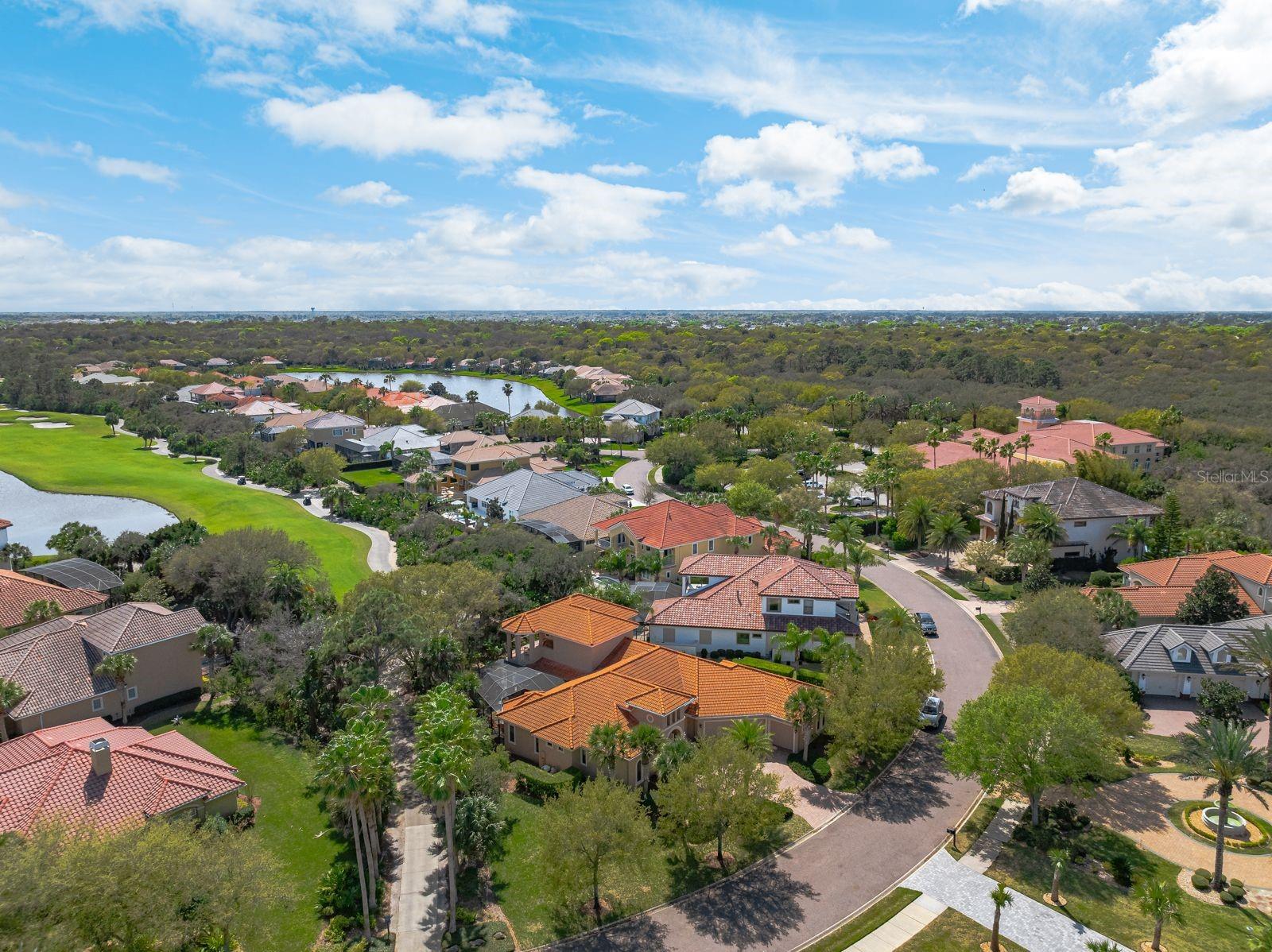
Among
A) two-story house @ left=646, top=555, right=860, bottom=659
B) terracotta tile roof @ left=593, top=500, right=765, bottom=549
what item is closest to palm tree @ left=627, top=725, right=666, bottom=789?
two-story house @ left=646, top=555, right=860, bottom=659

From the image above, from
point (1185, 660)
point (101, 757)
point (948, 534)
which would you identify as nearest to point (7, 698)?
point (101, 757)

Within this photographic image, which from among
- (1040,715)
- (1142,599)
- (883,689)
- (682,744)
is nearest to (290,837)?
(682,744)

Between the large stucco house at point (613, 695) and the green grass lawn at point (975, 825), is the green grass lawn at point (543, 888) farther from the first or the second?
the green grass lawn at point (975, 825)

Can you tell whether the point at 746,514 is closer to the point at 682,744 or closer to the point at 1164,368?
the point at 682,744

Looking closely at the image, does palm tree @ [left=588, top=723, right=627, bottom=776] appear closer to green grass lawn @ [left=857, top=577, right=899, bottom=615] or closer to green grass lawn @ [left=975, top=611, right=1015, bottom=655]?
green grass lawn @ [left=857, top=577, right=899, bottom=615]

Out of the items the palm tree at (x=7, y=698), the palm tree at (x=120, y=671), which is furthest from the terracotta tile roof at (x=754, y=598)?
the palm tree at (x=7, y=698)

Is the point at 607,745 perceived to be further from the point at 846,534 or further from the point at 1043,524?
the point at 1043,524
